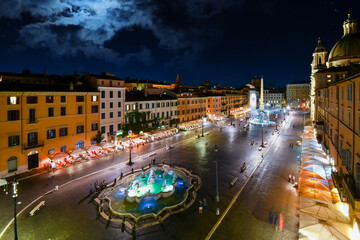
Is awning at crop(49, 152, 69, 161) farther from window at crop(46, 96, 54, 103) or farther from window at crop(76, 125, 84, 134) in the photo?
window at crop(46, 96, 54, 103)

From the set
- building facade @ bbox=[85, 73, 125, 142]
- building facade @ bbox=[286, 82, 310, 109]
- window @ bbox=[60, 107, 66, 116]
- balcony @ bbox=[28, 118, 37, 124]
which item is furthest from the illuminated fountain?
building facade @ bbox=[286, 82, 310, 109]

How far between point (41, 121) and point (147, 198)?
22494 mm

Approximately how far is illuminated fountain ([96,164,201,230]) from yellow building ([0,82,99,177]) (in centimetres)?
1510

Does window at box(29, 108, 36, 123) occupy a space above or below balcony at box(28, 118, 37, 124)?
→ above

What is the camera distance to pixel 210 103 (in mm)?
87250

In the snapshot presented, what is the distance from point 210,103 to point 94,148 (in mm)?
60232

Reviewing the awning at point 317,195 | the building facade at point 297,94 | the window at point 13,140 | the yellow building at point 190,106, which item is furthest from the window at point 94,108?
the building facade at point 297,94

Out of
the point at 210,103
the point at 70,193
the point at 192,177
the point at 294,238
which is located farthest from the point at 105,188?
the point at 210,103

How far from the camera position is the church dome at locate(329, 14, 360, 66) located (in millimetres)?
55719

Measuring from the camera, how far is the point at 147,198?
21469 mm

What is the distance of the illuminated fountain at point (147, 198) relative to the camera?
18.2 metres

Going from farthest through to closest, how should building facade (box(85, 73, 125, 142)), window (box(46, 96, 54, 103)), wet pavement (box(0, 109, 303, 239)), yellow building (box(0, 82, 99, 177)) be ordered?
building facade (box(85, 73, 125, 142)) → window (box(46, 96, 54, 103)) → yellow building (box(0, 82, 99, 177)) → wet pavement (box(0, 109, 303, 239))

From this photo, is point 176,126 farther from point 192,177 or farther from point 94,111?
point 192,177

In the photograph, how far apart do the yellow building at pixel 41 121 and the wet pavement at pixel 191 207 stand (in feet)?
15.3
